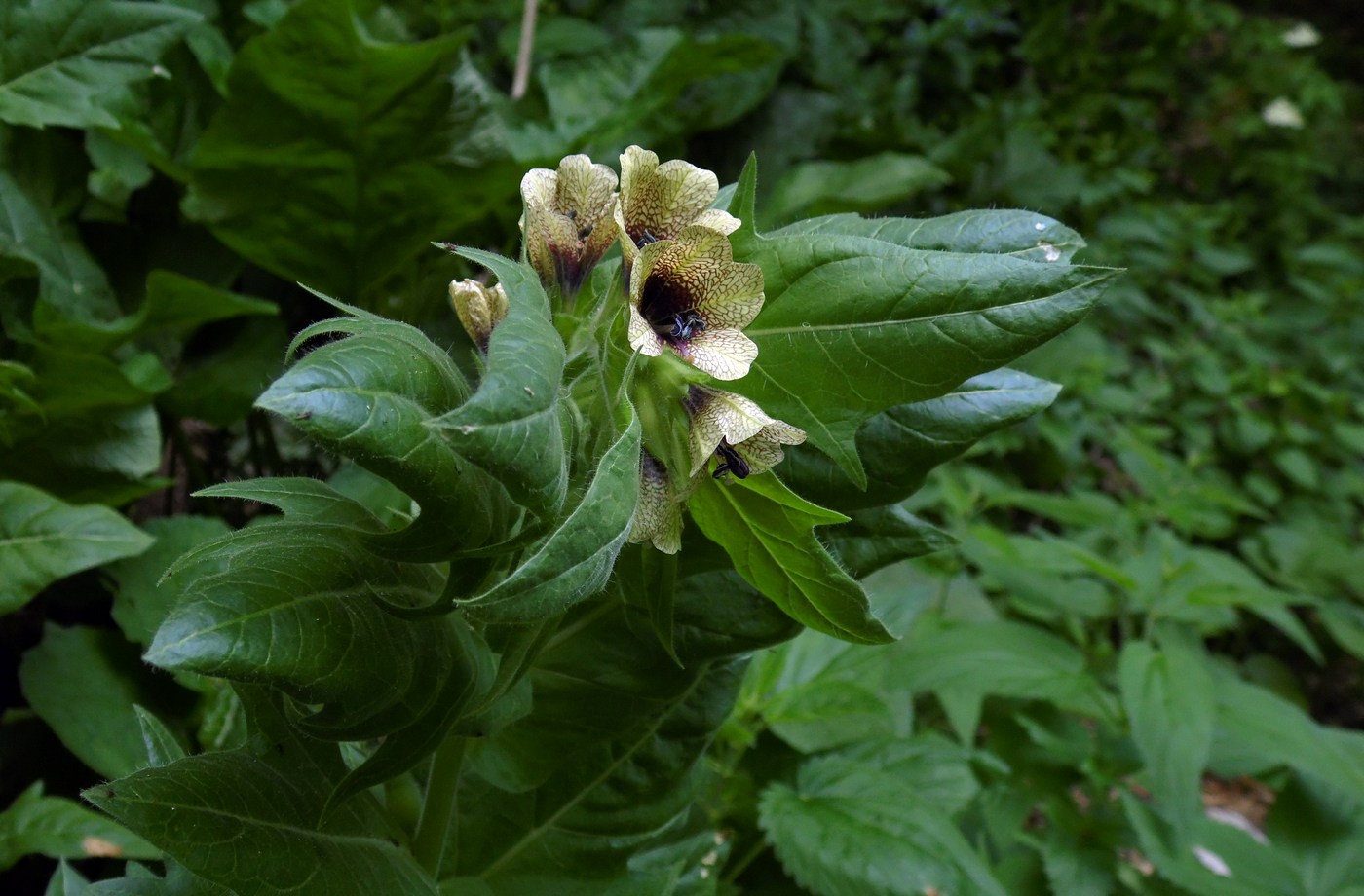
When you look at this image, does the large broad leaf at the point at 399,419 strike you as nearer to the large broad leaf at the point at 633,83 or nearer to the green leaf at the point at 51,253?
the green leaf at the point at 51,253

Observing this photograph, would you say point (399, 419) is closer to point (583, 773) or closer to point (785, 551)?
point (785, 551)

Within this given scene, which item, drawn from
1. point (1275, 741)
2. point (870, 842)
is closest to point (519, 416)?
point (870, 842)

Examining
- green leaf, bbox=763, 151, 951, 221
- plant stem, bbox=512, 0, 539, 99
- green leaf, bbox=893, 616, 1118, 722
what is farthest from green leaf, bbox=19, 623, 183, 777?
green leaf, bbox=763, 151, 951, 221

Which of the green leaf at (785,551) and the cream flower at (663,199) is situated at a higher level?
the cream flower at (663,199)

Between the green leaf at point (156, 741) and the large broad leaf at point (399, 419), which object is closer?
the large broad leaf at point (399, 419)

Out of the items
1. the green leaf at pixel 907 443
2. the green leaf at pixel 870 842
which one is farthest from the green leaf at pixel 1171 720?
the green leaf at pixel 907 443
